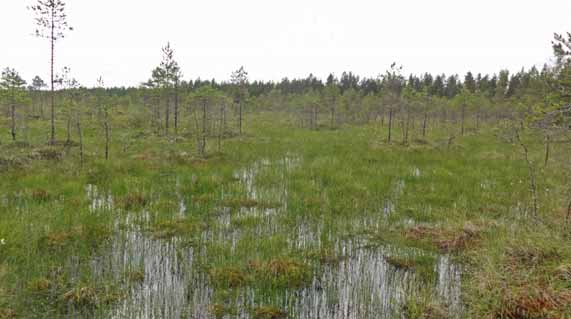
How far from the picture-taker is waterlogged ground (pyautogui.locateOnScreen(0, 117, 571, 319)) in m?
4.65

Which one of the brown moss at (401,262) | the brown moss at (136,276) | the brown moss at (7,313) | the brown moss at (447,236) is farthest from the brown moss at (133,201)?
the brown moss at (447,236)

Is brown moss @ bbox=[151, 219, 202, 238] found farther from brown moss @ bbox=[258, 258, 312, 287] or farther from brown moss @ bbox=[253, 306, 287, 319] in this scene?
brown moss @ bbox=[253, 306, 287, 319]

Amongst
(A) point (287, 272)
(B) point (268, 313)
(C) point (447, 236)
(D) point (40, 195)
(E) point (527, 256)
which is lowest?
(B) point (268, 313)

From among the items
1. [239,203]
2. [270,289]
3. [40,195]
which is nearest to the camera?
[270,289]

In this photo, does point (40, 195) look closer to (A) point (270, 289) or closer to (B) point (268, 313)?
(A) point (270, 289)

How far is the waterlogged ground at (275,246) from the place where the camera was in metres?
4.65

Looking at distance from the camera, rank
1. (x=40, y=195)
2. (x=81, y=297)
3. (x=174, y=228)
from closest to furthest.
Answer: (x=81, y=297) < (x=174, y=228) < (x=40, y=195)

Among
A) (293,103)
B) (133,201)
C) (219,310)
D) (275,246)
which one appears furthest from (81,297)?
(293,103)

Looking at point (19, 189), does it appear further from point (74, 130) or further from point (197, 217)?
point (74, 130)

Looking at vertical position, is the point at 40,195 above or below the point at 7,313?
above

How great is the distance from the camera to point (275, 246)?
6688mm

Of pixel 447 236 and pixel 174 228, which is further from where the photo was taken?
pixel 174 228

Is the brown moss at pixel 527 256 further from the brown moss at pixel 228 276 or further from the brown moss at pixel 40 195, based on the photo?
the brown moss at pixel 40 195

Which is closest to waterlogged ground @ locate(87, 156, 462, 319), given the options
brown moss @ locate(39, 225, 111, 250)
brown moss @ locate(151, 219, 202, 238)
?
brown moss @ locate(151, 219, 202, 238)
